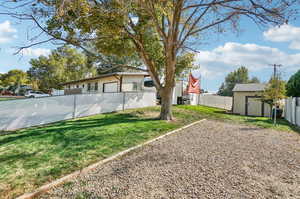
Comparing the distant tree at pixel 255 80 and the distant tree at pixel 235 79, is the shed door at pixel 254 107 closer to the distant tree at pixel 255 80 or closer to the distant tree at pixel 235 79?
the distant tree at pixel 235 79

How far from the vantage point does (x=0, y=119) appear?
7223 millimetres

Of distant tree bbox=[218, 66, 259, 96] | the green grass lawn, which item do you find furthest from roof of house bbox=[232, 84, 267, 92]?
distant tree bbox=[218, 66, 259, 96]

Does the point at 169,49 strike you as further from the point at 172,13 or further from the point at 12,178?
the point at 12,178

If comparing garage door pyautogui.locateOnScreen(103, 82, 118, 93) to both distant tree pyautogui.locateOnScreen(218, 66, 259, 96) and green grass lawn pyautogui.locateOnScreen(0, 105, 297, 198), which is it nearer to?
green grass lawn pyautogui.locateOnScreen(0, 105, 297, 198)

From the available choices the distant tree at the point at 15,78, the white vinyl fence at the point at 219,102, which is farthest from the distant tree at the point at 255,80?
the distant tree at the point at 15,78

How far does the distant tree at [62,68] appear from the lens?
105 ft

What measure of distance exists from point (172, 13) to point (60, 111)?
25.7 feet

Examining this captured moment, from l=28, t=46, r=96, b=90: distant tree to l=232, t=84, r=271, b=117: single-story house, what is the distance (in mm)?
24563

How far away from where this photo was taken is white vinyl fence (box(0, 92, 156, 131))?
7512 millimetres

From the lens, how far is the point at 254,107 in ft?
61.3

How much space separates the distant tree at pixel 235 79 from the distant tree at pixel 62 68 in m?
39.6

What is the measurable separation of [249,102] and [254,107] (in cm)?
72

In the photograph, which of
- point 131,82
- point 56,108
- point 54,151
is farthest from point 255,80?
point 54,151

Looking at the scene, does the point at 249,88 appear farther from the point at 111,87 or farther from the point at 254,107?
the point at 111,87
